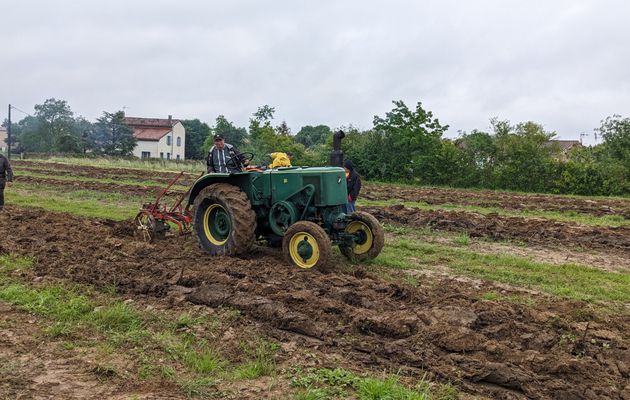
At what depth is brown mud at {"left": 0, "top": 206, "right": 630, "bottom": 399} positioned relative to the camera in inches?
165

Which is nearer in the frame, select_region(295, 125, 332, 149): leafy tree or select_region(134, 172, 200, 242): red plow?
select_region(134, 172, 200, 242): red plow

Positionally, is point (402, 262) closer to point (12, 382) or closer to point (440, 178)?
point (12, 382)

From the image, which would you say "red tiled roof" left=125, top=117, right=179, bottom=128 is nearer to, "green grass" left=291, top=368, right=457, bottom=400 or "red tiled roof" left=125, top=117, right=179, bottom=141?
"red tiled roof" left=125, top=117, right=179, bottom=141

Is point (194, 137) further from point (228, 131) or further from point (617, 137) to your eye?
point (617, 137)

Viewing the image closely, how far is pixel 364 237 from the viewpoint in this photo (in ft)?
27.2

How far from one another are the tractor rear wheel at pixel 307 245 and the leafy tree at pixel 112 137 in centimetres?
5238

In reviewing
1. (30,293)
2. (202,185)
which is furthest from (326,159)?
(30,293)

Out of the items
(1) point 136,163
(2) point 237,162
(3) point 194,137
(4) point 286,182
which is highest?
(3) point 194,137

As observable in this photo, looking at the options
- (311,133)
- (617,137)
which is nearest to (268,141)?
(617,137)

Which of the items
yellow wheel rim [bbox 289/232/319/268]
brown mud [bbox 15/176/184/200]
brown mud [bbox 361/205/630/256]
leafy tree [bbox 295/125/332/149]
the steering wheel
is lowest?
brown mud [bbox 361/205/630/256]

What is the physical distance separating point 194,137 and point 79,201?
6720 cm

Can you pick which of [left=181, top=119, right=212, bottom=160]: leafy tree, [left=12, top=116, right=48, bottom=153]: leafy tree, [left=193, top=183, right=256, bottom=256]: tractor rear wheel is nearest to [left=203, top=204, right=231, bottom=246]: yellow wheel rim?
[left=193, top=183, right=256, bottom=256]: tractor rear wheel

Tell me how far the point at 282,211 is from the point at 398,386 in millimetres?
4248

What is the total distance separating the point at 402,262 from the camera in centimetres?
845
